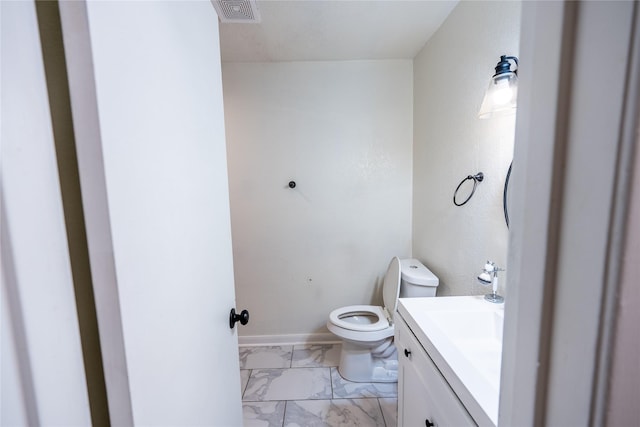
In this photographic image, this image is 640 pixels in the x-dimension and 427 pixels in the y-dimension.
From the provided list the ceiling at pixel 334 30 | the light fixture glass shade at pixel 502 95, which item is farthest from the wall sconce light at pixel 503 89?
the ceiling at pixel 334 30

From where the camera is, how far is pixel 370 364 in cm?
187

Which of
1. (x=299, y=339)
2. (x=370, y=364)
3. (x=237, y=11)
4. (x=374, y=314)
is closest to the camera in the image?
(x=237, y=11)

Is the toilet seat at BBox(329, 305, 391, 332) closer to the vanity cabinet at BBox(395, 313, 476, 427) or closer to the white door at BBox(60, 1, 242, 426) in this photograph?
the vanity cabinet at BBox(395, 313, 476, 427)

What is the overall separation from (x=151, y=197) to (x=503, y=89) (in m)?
1.23

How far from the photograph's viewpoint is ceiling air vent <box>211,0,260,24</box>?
1.34 metres

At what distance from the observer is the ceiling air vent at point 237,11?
4.39 feet

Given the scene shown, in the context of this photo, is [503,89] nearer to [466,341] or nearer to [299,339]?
[466,341]

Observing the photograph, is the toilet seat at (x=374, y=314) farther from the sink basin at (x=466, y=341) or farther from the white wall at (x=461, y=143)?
the sink basin at (x=466, y=341)

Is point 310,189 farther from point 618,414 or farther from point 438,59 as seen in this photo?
point 618,414

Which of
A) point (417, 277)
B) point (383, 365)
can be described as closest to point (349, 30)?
point (417, 277)

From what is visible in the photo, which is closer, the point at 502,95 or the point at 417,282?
the point at 502,95

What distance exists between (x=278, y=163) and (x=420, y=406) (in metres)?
1.81

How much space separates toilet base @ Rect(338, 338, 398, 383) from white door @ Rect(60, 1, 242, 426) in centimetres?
125

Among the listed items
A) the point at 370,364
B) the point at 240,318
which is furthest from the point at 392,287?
the point at 240,318
